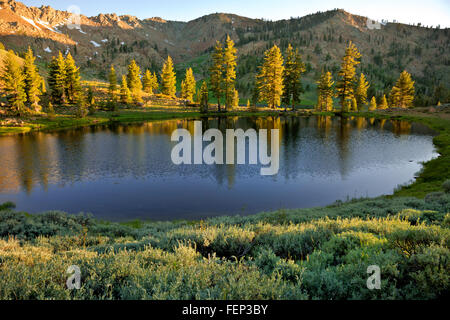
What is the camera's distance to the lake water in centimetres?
1938

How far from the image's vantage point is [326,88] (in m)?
93.2

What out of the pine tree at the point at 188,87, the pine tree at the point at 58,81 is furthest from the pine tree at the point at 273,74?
the pine tree at the point at 58,81

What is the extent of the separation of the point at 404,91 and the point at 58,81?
121 m

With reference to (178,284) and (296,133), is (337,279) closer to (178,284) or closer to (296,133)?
(178,284)

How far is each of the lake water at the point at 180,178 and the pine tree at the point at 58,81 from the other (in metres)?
49.0

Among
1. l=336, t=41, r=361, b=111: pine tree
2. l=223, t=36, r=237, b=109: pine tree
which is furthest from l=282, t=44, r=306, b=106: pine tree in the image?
l=223, t=36, r=237, b=109: pine tree

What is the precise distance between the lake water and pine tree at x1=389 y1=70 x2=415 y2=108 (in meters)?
75.5

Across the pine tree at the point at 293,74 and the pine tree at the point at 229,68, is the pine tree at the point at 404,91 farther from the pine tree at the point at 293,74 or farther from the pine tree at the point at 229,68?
the pine tree at the point at 229,68

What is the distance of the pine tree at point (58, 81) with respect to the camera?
7926 centimetres

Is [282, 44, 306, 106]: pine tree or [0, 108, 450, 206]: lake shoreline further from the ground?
[282, 44, 306, 106]: pine tree

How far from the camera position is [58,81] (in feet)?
260

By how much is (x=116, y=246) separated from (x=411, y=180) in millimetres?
25145

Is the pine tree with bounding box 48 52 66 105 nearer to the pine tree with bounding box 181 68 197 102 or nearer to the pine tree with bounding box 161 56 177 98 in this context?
the pine tree with bounding box 161 56 177 98
